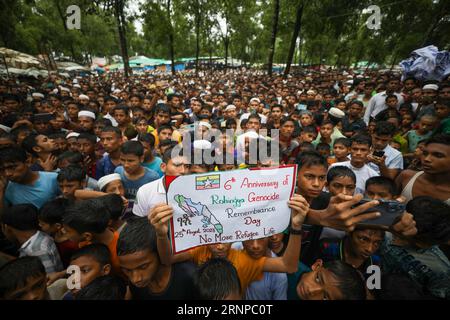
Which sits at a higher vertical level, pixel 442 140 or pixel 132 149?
pixel 442 140

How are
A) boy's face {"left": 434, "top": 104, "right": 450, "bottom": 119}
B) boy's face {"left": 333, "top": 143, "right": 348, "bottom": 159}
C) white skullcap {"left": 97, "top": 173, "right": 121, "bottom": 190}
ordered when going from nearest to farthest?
white skullcap {"left": 97, "top": 173, "right": 121, "bottom": 190} → boy's face {"left": 333, "top": 143, "right": 348, "bottom": 159} → boy's face {"left": 434, "top": 104, "right": 450, "bottom": 119}

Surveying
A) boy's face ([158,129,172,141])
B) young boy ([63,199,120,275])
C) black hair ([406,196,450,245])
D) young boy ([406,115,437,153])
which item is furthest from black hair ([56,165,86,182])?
young boy ([406,115,437,153])

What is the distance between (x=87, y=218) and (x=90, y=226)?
8 centimetres

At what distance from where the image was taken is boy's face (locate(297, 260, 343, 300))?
159 centimetres

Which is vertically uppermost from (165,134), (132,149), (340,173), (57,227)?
(132,149)

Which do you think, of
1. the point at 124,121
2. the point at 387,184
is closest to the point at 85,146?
the point at 124,121

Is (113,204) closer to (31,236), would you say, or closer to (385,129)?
(31,236)

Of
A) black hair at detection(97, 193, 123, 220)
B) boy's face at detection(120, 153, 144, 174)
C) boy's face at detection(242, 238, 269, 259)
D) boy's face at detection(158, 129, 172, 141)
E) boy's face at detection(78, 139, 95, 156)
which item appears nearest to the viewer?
boy's face at detection(242, 238, 269, 259)

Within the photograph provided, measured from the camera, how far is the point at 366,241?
6.45ft

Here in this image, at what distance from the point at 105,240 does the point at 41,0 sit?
1762 inches

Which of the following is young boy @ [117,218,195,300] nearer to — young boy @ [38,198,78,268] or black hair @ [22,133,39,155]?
young boy @ [38,198,78,268]

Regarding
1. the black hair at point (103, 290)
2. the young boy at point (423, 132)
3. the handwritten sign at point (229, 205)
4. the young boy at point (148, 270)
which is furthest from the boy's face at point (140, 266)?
the young boy at point (423, 132)

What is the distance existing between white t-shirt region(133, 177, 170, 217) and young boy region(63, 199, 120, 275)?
46 centimetres
